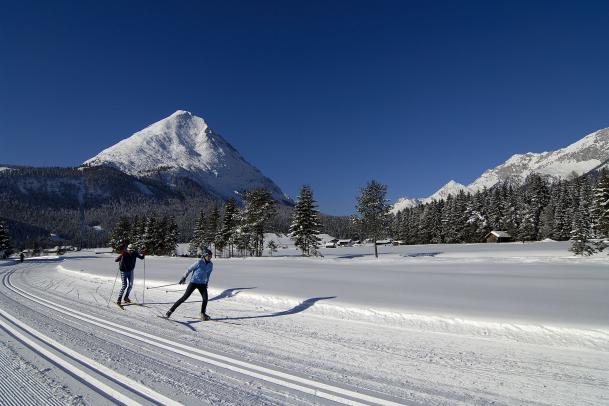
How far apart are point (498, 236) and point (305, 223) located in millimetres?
37123

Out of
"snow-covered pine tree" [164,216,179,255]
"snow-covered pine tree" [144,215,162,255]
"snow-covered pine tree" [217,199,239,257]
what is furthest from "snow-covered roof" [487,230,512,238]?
"snow-covered pine tree" [144,215,162,255]

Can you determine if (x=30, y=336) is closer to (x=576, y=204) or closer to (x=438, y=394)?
(x=438, y=394)

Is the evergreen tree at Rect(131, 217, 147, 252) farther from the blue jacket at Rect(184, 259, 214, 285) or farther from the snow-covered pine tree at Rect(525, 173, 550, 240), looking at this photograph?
the snow-covered pine tree at Rect(525, 173, 550, 240)

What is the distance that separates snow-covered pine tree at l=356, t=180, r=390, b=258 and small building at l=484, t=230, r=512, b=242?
3011 centimetres

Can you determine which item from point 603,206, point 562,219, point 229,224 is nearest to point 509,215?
point 562,219

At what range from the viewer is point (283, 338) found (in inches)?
305

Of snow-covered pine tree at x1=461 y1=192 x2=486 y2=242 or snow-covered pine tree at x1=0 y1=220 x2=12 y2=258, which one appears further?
snow-covered pine tree at x1=461 y1=192 x2=486 y2=242

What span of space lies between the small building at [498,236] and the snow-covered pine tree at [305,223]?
35593 mm

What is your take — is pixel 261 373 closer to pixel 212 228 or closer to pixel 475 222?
pixel 212 228

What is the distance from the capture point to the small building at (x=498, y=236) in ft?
212

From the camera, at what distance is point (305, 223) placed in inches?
1905

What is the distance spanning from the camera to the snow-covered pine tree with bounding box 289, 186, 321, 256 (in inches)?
1898

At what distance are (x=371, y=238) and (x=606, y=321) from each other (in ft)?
126

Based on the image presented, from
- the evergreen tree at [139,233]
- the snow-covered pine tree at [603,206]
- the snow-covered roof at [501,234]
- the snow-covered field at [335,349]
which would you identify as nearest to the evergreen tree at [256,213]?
the evergreen tree at [139,233]
